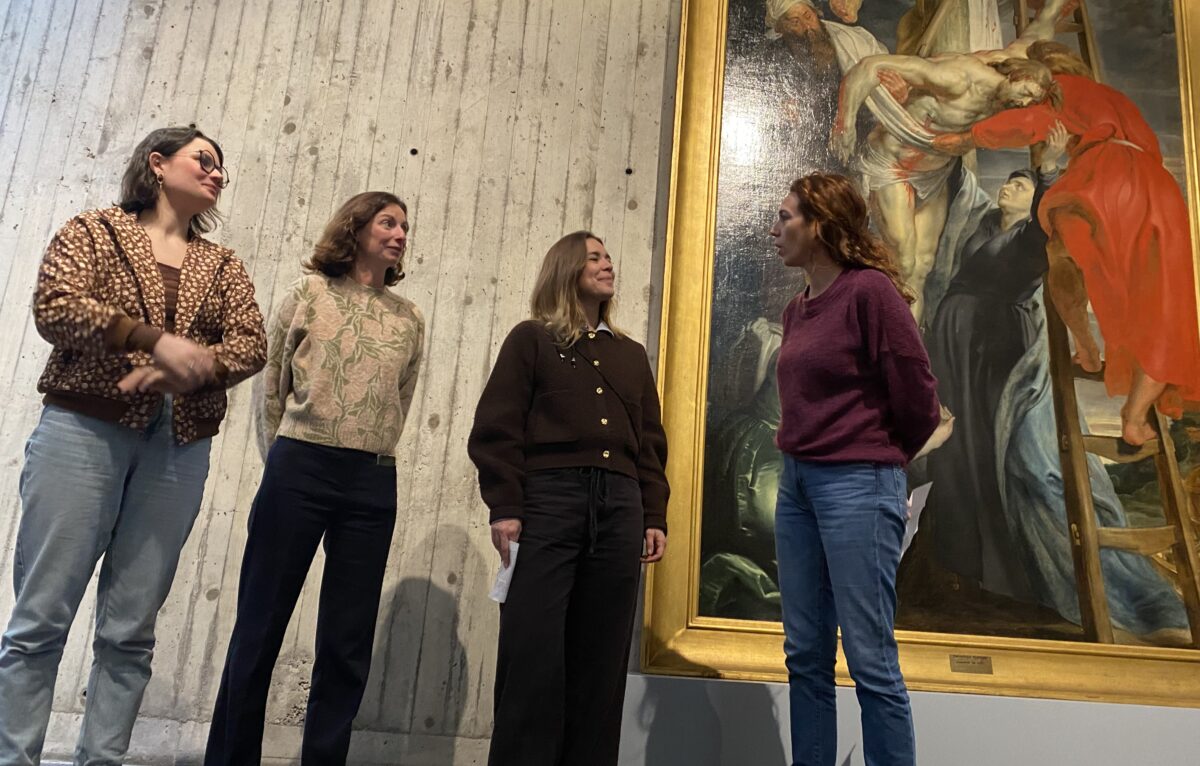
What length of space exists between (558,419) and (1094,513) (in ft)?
7.43

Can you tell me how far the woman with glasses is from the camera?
1873 millimetres

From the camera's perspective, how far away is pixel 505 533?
2068mm

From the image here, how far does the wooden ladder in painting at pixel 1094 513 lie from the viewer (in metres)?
3.11

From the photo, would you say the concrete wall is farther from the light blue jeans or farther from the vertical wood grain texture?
the light blue jeans

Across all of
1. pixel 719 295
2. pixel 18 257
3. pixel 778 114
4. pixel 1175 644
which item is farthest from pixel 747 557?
pixel 18 257

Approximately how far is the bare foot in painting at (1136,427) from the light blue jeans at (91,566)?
3350 millimetres

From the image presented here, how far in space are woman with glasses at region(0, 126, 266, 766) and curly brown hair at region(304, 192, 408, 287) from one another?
439mm

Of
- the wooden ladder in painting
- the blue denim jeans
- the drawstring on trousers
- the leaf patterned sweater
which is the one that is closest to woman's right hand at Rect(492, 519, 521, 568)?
the drawstring on trousers

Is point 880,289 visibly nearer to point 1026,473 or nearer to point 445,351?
point 1026,473

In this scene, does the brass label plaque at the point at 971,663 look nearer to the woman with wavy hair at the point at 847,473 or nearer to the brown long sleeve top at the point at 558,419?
the woman with wavy hair at the point at 847,473

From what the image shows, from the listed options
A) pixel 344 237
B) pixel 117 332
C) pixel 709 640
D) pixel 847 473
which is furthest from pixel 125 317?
pixel 709 640

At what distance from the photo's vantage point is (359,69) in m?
3.69

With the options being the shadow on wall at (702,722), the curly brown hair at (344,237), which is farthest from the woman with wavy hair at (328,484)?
the shadow on wall at (702,722)

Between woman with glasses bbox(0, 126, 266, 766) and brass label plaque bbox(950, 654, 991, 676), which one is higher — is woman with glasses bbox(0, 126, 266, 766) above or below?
above
